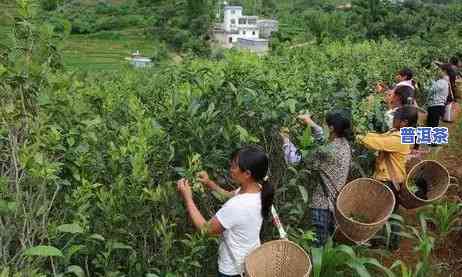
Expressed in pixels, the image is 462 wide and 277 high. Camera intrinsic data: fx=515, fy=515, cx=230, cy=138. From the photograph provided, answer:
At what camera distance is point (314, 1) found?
71.7 metres

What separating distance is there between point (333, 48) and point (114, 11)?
59.0 m

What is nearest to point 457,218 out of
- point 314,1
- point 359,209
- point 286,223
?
point 359,209

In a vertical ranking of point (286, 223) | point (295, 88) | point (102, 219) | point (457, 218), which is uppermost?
point (295, 88)

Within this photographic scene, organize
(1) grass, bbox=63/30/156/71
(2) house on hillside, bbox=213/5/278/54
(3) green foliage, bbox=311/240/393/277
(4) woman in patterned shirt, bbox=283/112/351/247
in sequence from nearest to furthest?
(3) green foliage, bbox=311/240/393/277
(4) woman in patterned shirt, bbox=283/112/351/247
(1) grass, bbox=63/30/156/71
(2) house on hillside, bbox=213/5/278/54

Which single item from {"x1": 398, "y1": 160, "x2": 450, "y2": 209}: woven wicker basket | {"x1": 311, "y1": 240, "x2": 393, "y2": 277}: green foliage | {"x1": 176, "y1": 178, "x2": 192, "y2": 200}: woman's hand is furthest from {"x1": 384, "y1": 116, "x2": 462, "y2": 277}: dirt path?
{"x1": 176, "y1": 178, "x2": 192, "y2": 200}: woman's hand

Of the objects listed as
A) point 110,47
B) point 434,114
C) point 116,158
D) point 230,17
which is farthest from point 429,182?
point 230,17

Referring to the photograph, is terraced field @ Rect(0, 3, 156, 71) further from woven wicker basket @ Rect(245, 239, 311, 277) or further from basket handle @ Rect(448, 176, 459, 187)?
woven wicker basket @ Rect(245, 239, 311, 277)

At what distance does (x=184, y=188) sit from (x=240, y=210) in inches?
11.9

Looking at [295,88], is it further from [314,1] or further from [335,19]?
[314,1]

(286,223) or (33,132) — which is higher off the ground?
(33,132)

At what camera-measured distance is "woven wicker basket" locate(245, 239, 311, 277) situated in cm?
269

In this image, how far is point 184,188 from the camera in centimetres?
250

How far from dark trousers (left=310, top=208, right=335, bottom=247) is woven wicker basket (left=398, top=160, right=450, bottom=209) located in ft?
2.87

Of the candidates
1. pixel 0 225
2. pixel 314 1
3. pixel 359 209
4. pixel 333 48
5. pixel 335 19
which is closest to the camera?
pixel 0 225
